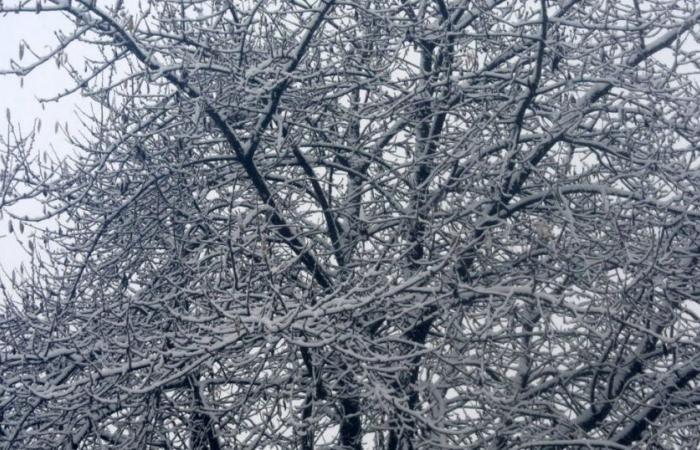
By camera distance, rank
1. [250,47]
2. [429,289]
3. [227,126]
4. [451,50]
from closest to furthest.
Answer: [429,289], [227,126], [250,47], [451,50]

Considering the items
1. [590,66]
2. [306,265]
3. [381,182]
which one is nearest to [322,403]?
[306,265]

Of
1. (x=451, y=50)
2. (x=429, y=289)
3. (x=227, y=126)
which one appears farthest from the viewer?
(x=451, y=50)

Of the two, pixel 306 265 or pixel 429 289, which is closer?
pixel 429 289

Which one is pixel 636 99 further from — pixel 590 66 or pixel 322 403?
pixel 322 403

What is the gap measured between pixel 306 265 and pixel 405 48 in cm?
213

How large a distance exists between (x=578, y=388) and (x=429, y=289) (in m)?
2.63

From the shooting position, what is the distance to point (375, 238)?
7598 millimetres

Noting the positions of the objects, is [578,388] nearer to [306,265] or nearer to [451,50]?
[306,265]

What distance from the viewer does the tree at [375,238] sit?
6055 millimetres

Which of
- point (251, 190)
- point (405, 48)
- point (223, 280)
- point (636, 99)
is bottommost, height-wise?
point (223, 280)

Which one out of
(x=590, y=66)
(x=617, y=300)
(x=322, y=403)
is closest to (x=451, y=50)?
(x=590, y=66)

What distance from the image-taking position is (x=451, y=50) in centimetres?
786

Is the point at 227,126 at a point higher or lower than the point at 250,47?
lower

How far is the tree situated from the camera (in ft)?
19.9
